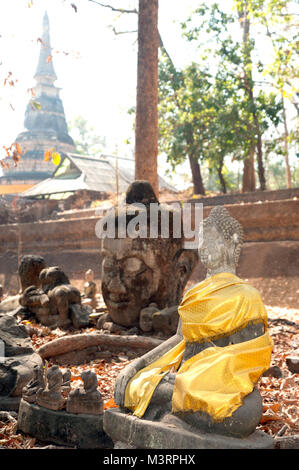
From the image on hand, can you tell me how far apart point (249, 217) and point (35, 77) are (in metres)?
32.4

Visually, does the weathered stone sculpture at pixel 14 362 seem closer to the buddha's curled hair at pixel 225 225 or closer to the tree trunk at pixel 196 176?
the buddha's curled hair at pixel 225 225

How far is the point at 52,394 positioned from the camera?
318 centimetres

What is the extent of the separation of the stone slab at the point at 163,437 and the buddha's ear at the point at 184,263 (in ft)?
12.6

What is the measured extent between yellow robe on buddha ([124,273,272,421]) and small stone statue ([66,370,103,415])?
0.47m

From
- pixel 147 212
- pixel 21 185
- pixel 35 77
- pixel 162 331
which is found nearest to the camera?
pixel 162 331

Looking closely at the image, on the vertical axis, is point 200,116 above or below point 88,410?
above

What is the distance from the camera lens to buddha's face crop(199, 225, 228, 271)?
2795 millimetres

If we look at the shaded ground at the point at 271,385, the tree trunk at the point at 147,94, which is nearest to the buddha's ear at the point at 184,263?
the shaded ground at the point at 271,385

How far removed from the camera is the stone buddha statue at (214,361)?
237 centimetres

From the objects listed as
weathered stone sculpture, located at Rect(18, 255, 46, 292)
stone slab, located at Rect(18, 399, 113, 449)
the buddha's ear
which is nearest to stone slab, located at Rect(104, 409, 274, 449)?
stone slab, located at Rect(18, 399, 113, 449)

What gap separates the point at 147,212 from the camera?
6.16m

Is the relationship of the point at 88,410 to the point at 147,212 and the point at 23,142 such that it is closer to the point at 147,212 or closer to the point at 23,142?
the point at 147,212

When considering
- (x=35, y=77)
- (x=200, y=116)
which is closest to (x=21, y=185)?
(x=35, y=77)

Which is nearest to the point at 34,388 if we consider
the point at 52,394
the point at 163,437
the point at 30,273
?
the point at 52,394
